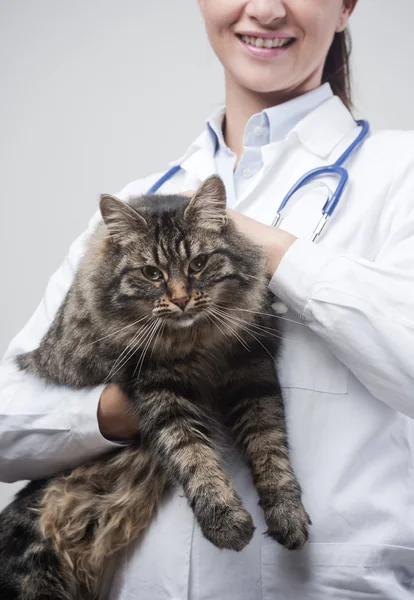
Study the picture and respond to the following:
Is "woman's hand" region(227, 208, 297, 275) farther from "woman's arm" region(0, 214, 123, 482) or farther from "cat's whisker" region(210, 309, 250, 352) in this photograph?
"woman's arm" region(0, 214, 123, 482)

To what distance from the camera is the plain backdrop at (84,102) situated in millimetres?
2973

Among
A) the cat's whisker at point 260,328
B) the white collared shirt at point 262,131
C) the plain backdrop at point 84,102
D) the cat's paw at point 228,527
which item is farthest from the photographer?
the plain backdrop at point 84,102

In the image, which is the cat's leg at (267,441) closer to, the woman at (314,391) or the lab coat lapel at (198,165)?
the woman at (314,391)

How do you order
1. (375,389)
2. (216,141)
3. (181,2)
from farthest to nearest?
(181,2) < (216,141) < (375,389)

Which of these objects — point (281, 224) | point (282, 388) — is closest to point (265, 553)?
point (282, 388)

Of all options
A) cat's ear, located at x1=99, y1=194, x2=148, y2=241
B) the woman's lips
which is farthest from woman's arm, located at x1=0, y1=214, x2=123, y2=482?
the woman's lips

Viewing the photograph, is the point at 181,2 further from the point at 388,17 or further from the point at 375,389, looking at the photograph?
the point at 375,389

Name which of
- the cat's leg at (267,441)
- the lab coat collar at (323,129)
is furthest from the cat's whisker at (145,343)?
the lab coat collar at (323,129)

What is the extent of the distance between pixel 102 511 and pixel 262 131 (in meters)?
1.14

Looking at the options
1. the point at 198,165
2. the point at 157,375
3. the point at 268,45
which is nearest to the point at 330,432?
the point at 157,375

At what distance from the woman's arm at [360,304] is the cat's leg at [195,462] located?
35 centimetres

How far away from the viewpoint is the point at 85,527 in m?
1.65

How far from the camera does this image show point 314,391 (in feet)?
5.23

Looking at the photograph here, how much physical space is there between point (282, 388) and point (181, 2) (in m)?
2.00
